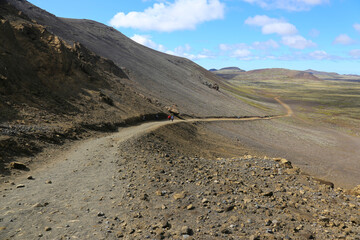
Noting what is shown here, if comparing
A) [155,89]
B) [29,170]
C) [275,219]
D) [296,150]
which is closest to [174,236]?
[275,219]

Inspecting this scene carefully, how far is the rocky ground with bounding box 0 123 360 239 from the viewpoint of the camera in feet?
28.1

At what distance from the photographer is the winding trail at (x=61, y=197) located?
8.58 metres

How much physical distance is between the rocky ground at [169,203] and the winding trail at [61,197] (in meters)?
0.03

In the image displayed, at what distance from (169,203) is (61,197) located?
5.04 metres

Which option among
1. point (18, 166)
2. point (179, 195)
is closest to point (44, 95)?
point (18, 166)

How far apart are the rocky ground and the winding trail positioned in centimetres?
3

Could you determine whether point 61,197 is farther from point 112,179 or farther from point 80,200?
point 112,179

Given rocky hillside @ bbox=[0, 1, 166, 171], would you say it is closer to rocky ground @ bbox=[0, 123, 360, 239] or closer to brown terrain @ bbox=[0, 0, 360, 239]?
brown terrain @ bbox=[0, 0, 360, 239]

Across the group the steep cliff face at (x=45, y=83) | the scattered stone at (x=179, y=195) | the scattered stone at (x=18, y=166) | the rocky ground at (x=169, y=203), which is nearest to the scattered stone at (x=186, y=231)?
the rocky ground at (x=169, y=203)

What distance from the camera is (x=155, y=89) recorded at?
208 ft

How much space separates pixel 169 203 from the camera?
10547 mm

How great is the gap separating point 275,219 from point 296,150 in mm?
39716

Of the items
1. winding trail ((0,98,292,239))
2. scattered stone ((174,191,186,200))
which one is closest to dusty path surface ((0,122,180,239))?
winding trail ((0,98,292,239))

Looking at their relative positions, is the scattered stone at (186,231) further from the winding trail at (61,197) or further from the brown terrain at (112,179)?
the winding trail at (61,197)
